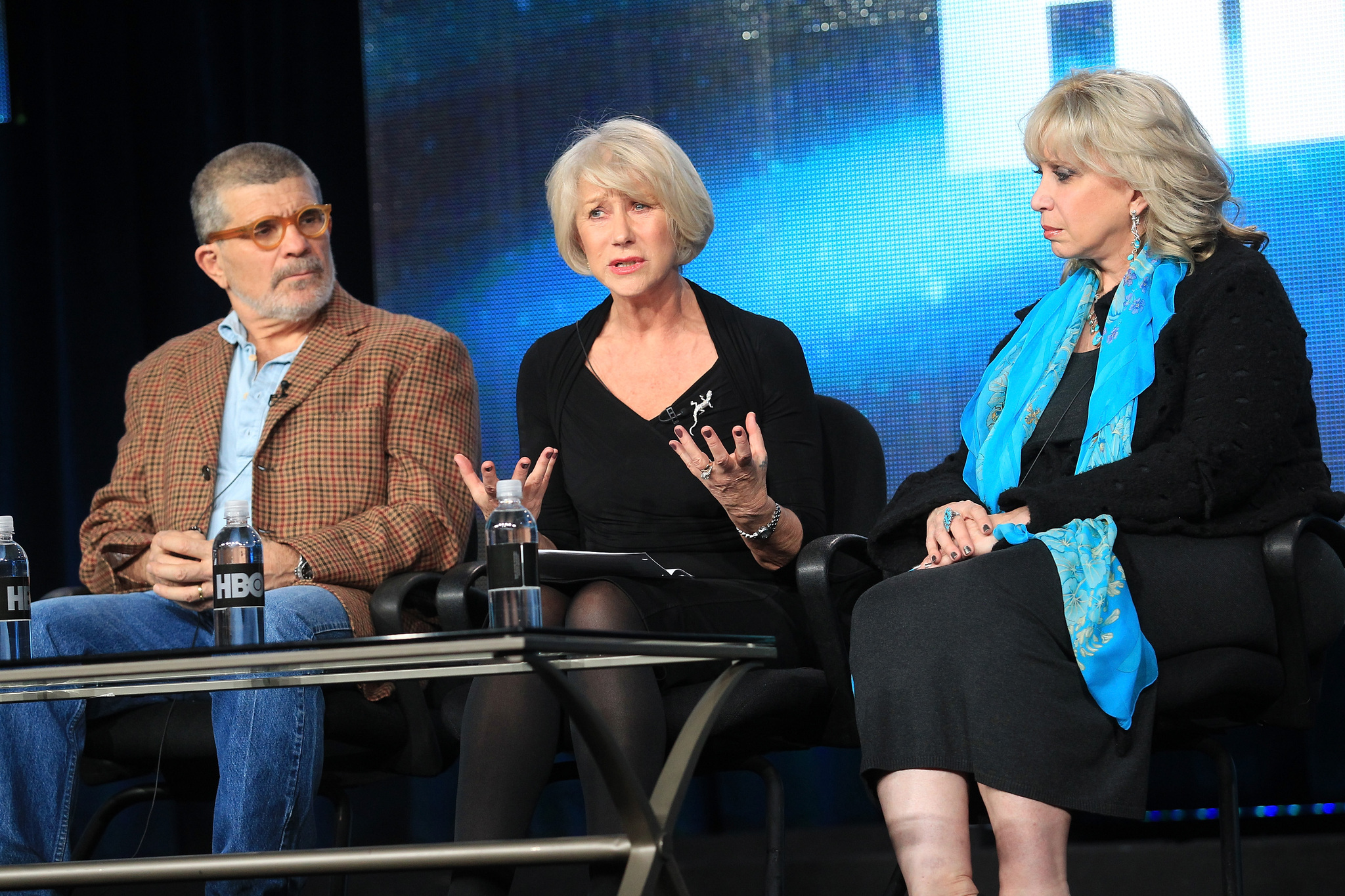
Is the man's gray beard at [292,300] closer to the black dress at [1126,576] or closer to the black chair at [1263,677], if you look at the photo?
the black dress at [1126,576]

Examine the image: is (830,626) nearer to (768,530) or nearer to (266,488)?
(768,530)

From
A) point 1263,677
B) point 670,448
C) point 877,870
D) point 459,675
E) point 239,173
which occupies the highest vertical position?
point 239,173

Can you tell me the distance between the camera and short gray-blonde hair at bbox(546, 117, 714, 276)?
2.56 metres

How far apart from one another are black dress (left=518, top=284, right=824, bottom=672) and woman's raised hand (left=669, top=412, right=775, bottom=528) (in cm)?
15

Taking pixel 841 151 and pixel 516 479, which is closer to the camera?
pixel 516 479

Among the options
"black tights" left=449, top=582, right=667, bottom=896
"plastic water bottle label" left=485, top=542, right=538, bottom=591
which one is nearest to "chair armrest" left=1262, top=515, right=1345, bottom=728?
"black tights" left=449, top=582, right=667, bottom=896

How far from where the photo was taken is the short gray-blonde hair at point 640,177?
101 inches

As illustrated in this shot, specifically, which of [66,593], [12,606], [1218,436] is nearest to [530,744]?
[12,606]

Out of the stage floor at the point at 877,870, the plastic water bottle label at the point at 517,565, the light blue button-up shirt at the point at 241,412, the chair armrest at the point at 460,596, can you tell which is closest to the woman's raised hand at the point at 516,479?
the chair armrest at the point at 460,596

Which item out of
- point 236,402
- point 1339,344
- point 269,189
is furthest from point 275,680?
point 1339,344

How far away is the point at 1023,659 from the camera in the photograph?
1.78 metres

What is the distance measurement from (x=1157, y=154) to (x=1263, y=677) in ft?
2.72

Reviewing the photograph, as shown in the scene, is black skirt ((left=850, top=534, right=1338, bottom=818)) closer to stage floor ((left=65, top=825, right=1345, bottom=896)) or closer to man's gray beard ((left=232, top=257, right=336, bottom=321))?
stage floor ((left=65, top=825, right=1345, bottom=896))

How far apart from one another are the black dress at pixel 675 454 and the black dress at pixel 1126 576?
27 centimetres
